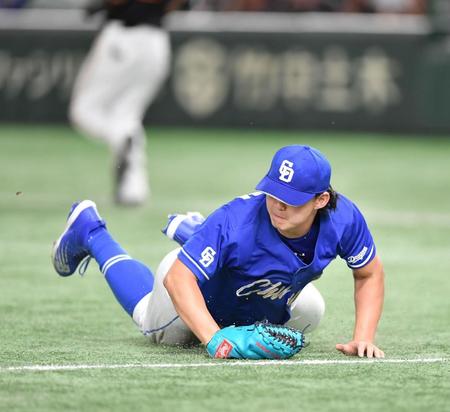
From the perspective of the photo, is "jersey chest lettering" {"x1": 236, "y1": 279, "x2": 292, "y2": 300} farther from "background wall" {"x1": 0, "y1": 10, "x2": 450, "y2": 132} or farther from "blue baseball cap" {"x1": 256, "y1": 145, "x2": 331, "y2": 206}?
"background wall" {"x1": 0, "y1": 10, "x2": 450, "y2": 132}

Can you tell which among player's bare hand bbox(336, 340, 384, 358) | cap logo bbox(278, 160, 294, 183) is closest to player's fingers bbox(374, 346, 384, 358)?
player's bare hand bbox(336, 340, 384, 358)

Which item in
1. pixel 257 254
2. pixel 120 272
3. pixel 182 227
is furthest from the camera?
pixel 120 272

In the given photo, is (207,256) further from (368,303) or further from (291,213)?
(368,303)

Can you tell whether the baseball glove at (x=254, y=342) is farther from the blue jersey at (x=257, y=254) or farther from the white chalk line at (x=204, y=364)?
the blue jersey at (x=257, y=254)

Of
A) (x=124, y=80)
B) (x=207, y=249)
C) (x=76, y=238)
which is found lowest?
(x=76, y=238)

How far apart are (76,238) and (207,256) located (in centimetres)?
142

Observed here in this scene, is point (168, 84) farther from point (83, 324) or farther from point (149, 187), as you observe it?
point (83, 324)

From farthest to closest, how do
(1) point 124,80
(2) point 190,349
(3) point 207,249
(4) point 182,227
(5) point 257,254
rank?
(1) point 124,80 < (4) point 182,227 < (2) point 190,349 < (5) point 257,254 < (3) point 207,249

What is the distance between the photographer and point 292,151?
5.57m

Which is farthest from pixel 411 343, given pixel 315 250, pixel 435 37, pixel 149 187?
pixel 435 37

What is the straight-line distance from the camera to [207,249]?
5598 mm

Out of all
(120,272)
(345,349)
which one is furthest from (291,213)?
(120,272)

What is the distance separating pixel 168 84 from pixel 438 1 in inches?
157

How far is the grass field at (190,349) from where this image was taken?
502 cm
